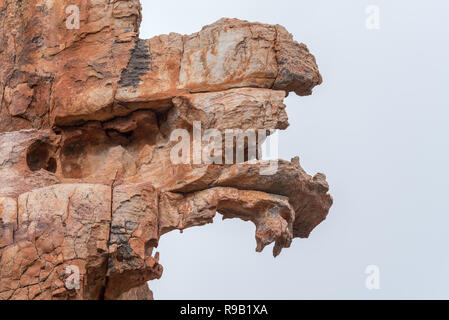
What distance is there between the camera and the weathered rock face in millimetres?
Result: 11547

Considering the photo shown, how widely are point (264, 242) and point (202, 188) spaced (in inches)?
40.2

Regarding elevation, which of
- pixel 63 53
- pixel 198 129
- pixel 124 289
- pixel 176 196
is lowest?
pixel 124 289

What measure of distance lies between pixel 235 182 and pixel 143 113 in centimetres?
166

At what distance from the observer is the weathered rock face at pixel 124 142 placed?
37.9 ft

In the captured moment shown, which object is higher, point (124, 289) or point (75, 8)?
point (75, 8)

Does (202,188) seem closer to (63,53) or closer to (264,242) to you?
(264,242)

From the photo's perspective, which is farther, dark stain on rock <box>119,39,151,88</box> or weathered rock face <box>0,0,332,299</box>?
dark stain on rock <box>119,39,151,88</box>

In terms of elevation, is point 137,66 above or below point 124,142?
above

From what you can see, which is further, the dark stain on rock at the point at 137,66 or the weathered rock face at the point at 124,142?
the dark stain on rock at the point at 137,66

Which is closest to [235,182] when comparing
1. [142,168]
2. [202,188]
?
[202,188]

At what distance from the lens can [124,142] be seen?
43.4 feet

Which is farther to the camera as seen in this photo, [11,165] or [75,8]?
[75,8]

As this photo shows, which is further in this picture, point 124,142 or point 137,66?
point 124,142

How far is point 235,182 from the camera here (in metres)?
12.2
